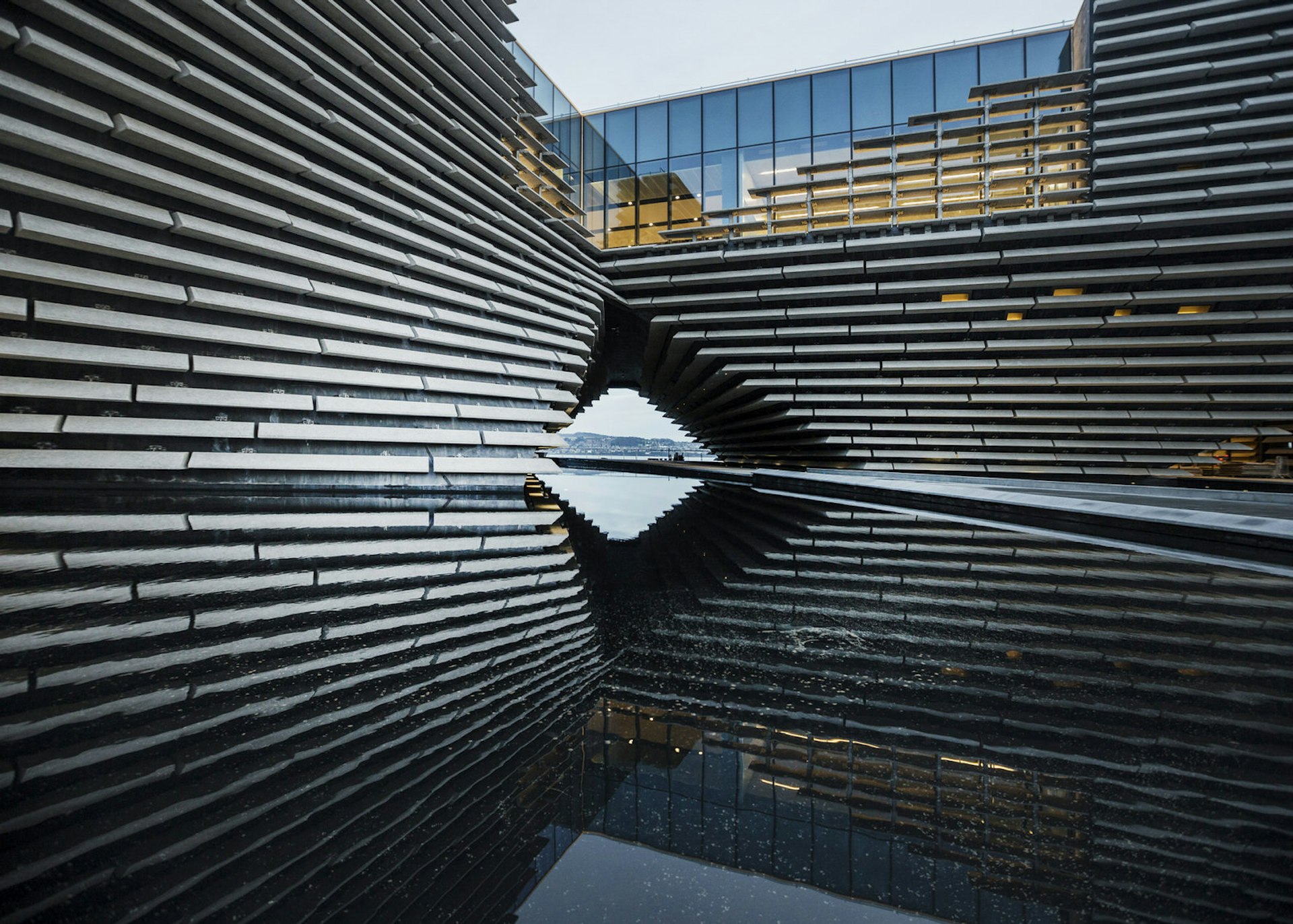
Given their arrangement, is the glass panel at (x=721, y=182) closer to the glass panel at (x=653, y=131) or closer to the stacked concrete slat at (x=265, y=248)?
the glass panel at (x=653, y=131)

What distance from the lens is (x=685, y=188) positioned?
73.9 ft

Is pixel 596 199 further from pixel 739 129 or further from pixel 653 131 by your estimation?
pixel 739 129

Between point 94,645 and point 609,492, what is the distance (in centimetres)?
1160

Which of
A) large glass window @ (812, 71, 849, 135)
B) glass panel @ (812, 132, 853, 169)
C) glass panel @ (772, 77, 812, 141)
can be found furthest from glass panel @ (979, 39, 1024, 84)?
glass panel @ (772, 77, 812, 141)

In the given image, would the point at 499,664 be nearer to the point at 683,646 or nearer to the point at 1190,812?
the point at 683,646

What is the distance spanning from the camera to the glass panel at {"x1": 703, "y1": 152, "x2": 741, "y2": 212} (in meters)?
22.0

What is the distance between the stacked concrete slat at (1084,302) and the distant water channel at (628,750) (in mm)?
11894

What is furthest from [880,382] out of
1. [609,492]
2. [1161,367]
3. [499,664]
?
[499,664]

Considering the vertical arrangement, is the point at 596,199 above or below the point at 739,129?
below

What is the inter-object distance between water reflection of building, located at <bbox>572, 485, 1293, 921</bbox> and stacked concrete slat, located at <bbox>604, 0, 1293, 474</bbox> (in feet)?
39.1

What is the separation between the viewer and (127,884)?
1.32m

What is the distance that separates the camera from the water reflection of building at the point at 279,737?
1.35m

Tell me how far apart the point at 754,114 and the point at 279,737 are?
23345 mm

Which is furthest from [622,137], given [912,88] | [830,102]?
[912,88]
